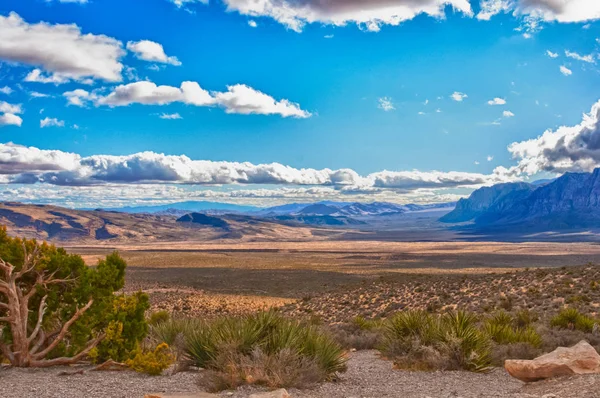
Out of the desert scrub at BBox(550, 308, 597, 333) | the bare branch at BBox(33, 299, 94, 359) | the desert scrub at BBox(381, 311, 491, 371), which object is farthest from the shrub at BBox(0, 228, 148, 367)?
the desert scrub at BBox(550, 308, 597, 333)

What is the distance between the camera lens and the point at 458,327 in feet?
41.8

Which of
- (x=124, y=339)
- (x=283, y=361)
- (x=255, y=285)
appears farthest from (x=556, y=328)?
(x=255, y=285)

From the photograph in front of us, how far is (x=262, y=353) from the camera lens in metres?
10.1

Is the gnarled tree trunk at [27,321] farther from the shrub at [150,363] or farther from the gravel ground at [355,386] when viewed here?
the shrub at [150,363]

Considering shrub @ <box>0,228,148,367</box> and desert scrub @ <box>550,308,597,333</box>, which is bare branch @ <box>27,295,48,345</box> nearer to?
shrub @ <box>0,228,148,367</box>

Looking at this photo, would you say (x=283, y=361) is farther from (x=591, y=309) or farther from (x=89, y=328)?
→ (x=591, y=309)

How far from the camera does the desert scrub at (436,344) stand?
39.7ft

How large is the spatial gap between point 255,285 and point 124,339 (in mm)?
50650

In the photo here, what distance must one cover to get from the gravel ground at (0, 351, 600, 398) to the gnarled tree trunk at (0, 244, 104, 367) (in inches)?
19.5

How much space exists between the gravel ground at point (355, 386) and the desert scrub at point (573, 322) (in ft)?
23.6

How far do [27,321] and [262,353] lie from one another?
20.3ft

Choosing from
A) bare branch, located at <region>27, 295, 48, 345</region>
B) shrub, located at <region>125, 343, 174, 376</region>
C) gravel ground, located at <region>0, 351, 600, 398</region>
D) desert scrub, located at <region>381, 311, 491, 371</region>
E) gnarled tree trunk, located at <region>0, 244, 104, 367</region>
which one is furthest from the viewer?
desert scrub, located at <region>381, 311, 491, 371</region>

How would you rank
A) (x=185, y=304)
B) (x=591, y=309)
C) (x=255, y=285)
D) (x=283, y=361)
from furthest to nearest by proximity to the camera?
(x=255, y=285), (x=185, y=304), (x=591, y=309), (x=283, y=361)

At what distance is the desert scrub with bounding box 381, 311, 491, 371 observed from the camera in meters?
12.1
